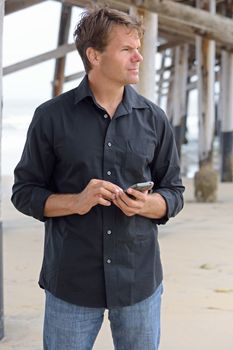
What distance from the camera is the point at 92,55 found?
1.79 metres

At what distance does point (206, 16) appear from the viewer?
904 cm

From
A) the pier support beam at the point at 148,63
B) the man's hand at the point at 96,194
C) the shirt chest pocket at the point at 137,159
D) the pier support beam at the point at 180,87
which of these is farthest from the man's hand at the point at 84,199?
the pier support beam at the point at 180,87

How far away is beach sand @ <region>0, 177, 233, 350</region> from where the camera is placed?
3.24 meters

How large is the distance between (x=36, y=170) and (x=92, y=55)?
0.38 m

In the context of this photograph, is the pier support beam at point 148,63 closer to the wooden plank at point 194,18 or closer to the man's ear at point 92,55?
the wooden plank at point 194,18

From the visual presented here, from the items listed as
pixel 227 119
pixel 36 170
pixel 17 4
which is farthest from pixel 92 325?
pixel 227 119

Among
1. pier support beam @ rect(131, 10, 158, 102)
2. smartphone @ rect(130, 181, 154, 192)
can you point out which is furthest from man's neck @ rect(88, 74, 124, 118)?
pier support beam @ rect(131, 10, 158, 102)

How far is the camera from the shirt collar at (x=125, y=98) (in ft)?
5.96

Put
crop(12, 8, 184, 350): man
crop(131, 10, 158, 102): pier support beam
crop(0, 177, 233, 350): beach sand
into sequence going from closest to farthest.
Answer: crop(12, 8, 184, 350): man
crop(0, 177, 233, 350): beach sand
crop(131, 10, 158, 102): pier support beam

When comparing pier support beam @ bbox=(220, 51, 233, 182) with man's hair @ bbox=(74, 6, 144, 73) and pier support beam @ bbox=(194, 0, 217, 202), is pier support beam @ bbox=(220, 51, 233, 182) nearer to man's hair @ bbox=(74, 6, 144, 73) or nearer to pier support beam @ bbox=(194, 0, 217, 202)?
pier support beam @ bbox=(194, 0, 217, 202)

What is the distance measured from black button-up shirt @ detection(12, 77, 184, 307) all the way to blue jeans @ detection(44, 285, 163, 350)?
31mm

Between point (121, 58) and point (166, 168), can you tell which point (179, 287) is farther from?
point (121, 58)

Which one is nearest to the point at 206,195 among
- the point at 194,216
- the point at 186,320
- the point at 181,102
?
the point at 194,216

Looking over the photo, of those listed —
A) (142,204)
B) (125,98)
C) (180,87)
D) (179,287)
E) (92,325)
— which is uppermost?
(180,87)
